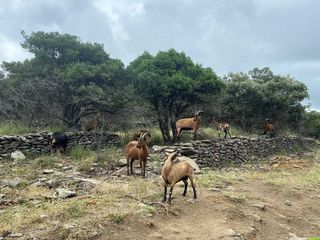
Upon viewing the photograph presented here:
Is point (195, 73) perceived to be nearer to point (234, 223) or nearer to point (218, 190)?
point (218, 190)

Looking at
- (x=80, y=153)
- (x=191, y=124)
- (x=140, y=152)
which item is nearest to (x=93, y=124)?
(x=80, y=153)

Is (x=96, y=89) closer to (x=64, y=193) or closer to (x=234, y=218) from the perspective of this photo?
(x=64, y=193)

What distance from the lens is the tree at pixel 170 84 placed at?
1884cm

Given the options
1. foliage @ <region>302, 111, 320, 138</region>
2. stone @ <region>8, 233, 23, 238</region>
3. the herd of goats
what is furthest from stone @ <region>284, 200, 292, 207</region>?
foliage @ <region>302, 111, 320, 138</region>

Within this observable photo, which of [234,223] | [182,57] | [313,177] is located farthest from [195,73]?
[234,223]

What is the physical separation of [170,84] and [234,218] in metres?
10.2

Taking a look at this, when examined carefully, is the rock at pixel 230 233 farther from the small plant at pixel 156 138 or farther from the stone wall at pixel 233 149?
the small plant at pixel 156 138

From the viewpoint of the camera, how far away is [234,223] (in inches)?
349

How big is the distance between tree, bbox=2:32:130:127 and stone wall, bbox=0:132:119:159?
1.58 metres

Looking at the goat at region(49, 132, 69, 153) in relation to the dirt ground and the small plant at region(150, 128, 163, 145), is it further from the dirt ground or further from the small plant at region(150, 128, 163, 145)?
the small plant at region(150, 128, 163, 145)

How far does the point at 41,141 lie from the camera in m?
16.8

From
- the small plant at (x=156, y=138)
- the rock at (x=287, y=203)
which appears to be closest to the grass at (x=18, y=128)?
the small plant at (x=156, y=138)

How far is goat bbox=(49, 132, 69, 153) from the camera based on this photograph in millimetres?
16283

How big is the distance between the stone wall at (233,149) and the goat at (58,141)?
4.10 metres
